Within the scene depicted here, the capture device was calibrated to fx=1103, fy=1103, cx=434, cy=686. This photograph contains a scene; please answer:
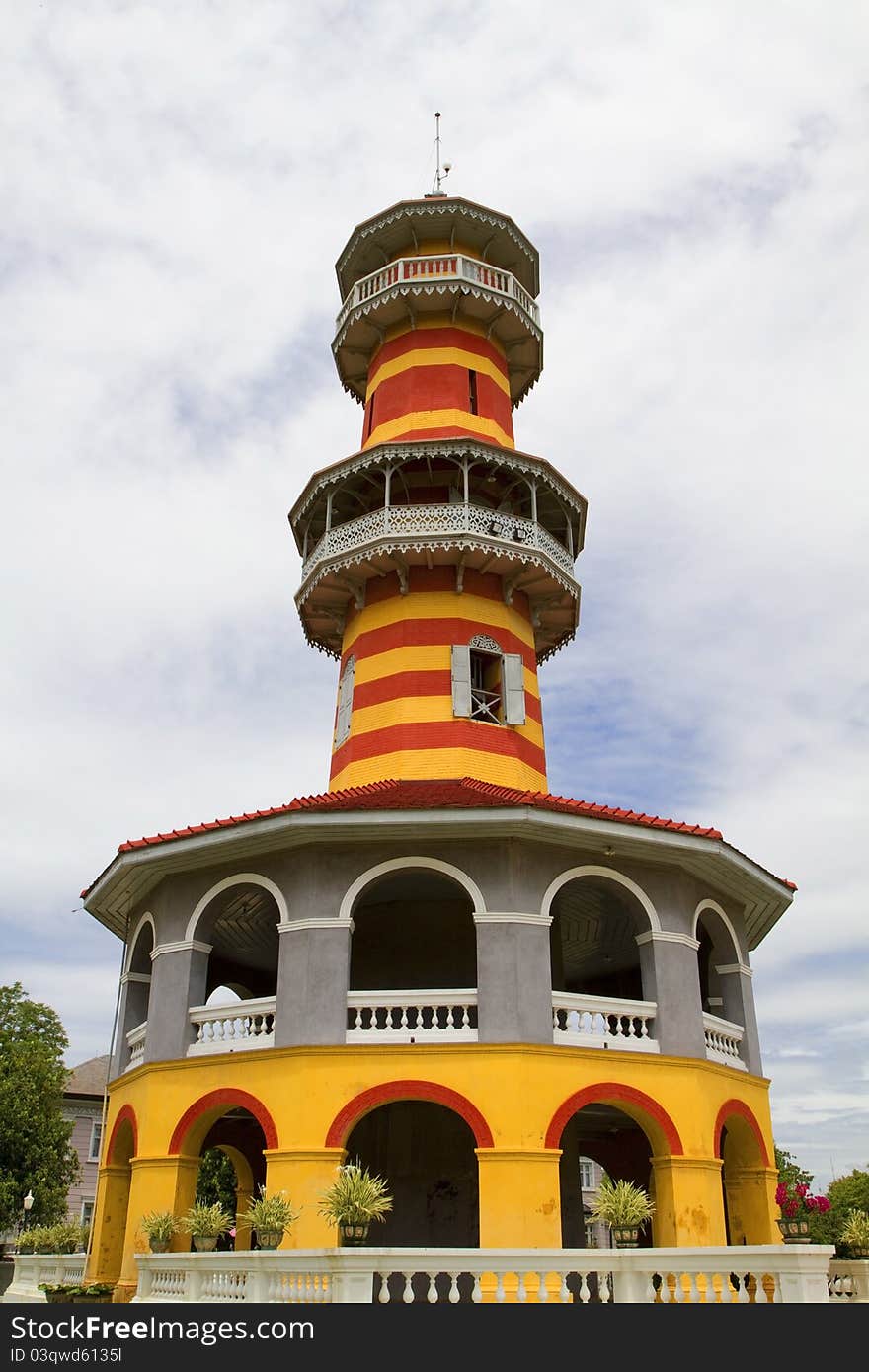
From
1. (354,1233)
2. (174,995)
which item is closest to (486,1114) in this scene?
(354,1233)

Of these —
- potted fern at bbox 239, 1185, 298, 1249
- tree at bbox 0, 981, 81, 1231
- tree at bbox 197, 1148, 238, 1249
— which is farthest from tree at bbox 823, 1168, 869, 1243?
potted fern at bbox 239, 1185, 298, 1249

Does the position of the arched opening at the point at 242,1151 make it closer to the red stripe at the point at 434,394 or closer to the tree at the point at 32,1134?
the tree at the point at 32,1134

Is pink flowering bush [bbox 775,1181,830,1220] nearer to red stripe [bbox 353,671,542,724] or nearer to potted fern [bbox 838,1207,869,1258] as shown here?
potted fern [bbox 838,1207,869,1258]

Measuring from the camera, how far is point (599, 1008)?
18969mm

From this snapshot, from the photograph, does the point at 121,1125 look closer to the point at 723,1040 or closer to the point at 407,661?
the point at 407,661

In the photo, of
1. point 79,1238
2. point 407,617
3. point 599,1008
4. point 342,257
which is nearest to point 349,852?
point 599,1008

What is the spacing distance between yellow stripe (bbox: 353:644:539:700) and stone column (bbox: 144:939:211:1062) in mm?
7565

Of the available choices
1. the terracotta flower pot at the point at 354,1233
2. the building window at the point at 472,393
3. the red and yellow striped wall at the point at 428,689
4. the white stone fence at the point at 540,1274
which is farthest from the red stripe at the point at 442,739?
the white stone fence at the point at 540,1274

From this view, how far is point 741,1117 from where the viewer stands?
20.2 meters

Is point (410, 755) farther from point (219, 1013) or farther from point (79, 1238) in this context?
point (79, 1238)

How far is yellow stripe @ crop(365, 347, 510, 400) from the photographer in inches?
1138

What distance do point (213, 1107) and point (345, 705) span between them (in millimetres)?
10168

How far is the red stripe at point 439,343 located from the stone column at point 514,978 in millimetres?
16571

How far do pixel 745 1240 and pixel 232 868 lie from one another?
1169 cm
